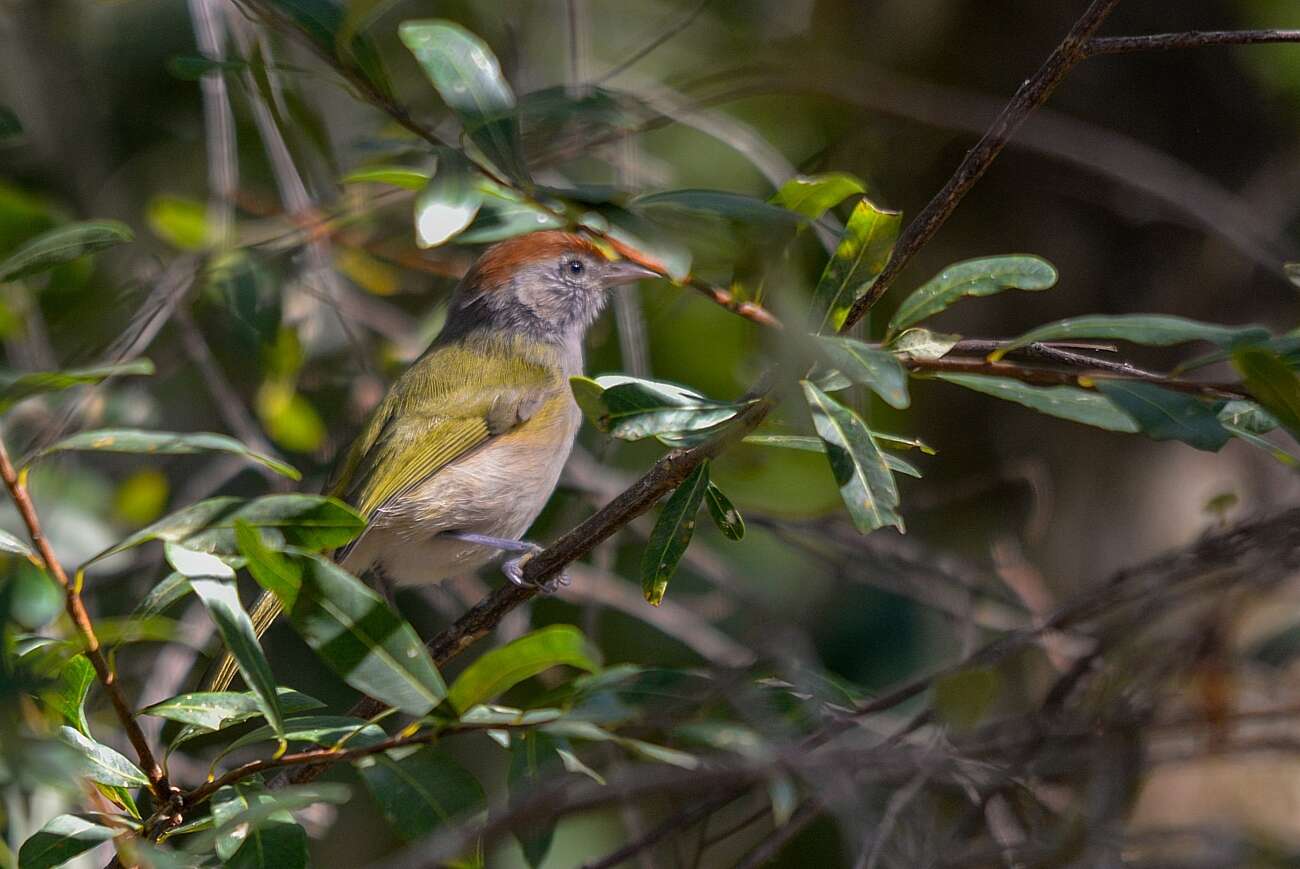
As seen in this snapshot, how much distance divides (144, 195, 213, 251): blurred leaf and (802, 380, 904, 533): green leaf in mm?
2961

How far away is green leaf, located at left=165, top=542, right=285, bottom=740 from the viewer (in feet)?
6.68

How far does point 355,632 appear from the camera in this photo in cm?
203

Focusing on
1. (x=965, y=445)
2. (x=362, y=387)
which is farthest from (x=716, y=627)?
(x=362, y=387)

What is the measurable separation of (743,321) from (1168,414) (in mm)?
3174

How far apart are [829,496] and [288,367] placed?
230 centimetres

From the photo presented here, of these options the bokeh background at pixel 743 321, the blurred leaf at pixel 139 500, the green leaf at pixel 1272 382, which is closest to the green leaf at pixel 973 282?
the green leaf at pixel 1272 382

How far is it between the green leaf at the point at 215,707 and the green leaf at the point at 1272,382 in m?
1.65

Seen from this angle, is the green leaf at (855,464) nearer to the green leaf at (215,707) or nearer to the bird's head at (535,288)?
the green leaf at (215,707)

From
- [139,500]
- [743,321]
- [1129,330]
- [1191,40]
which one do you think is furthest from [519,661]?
[743,321]

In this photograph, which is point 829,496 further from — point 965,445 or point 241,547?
point 241,547

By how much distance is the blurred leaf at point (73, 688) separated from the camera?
228 cm

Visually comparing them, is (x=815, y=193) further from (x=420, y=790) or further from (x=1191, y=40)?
(x=420, y=790)

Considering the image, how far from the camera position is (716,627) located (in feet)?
18.7

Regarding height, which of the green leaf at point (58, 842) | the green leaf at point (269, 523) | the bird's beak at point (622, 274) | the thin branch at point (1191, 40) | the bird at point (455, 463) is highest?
the thin branch at point (1191, 40)
